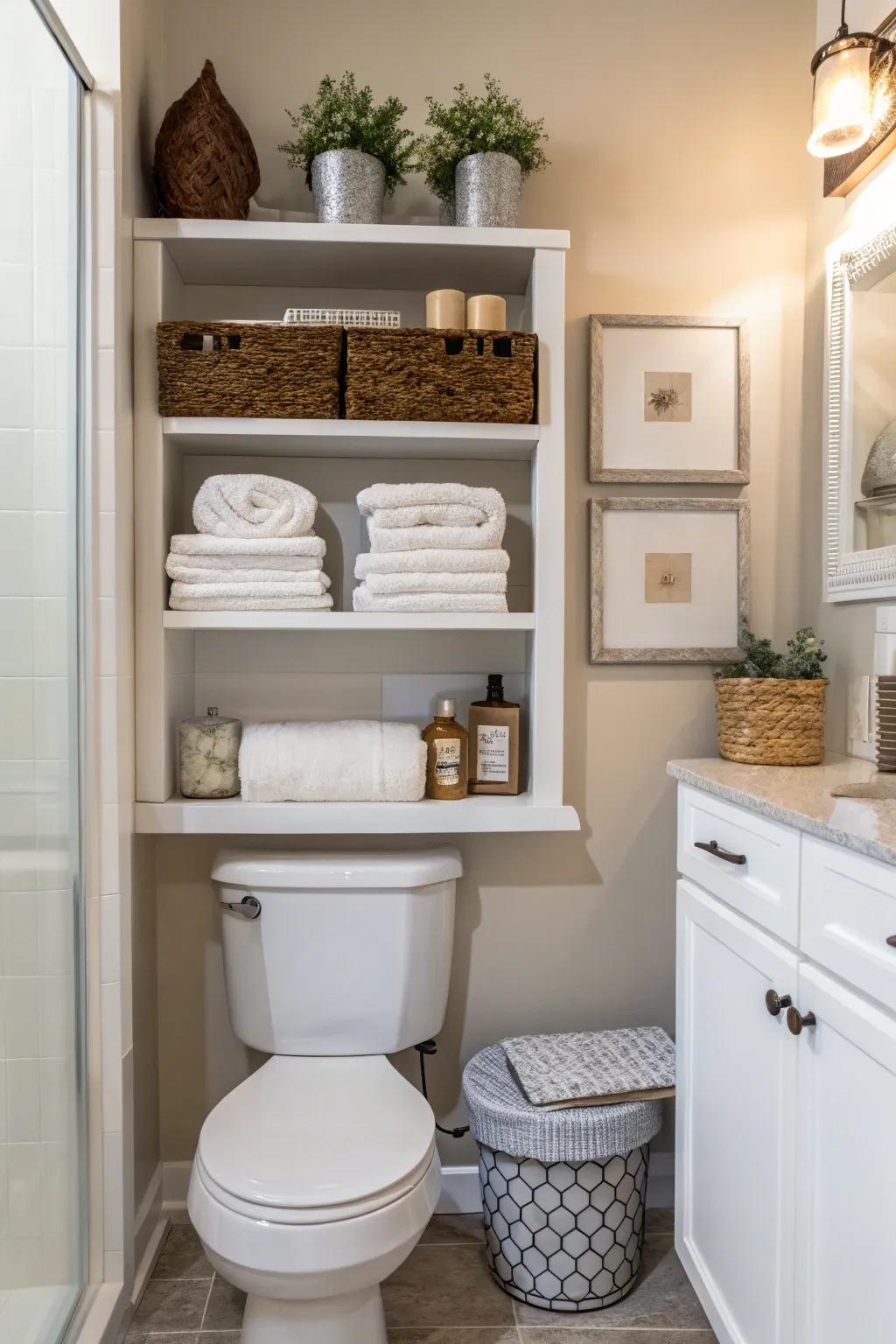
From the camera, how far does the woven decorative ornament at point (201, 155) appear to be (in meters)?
1.62

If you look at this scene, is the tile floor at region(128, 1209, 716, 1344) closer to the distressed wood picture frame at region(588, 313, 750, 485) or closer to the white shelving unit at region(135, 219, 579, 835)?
the white shelving unit at region(135, 219, 579, 835)

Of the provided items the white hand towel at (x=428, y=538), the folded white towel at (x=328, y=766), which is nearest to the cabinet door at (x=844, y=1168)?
the folded white towel at (x=328, y=766)

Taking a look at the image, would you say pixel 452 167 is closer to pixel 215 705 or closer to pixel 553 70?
pixel 553 70

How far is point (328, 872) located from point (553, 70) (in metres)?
1.61

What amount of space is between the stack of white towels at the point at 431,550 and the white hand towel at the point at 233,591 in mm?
127

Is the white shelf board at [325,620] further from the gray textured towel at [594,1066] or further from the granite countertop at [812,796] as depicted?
the gray textured towel at [594,1066]

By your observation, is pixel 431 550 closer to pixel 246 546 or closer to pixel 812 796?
pixel 246 546

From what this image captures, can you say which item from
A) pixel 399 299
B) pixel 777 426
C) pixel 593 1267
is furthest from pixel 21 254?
pixel 593 1267

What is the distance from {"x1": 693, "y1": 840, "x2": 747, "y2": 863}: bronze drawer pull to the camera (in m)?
1.34

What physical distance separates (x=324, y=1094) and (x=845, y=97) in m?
1.79

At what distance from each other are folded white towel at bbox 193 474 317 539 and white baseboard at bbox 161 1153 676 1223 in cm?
125

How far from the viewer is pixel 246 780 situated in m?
1.70

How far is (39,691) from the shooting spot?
4.44 ft

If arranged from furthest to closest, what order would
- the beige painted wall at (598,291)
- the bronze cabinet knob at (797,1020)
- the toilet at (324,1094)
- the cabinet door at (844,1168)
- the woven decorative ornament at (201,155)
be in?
the beige painted wall at (598,291)
the woven decorative ornament at (201,155)
the toilet at (324,1094)
the bronze cabinet knob at (797,1020)
the cabinet door at (844,1168)
